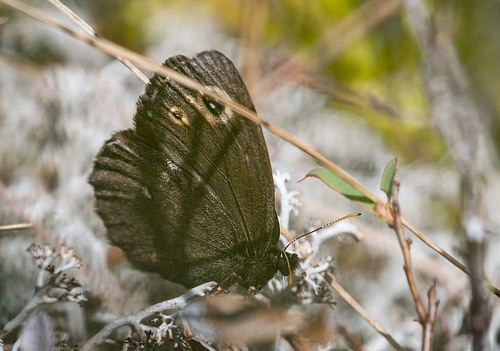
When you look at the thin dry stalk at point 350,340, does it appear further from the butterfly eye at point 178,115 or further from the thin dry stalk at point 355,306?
the butterfly eye at point 178,115

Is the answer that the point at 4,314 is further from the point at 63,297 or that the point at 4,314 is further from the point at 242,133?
the point at 242,133

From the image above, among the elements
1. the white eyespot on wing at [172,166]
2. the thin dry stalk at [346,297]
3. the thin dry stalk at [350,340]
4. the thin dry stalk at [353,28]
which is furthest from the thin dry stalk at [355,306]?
the thin dry stalk at [353,28]

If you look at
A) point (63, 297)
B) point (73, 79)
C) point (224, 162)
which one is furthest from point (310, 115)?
point (63, 297)

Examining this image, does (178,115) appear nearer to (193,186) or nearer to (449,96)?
(193,186)

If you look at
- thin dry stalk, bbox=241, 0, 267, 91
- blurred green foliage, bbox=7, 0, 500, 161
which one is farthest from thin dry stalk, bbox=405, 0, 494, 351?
thin dry stalk, bbox=241, 0, 267, 91

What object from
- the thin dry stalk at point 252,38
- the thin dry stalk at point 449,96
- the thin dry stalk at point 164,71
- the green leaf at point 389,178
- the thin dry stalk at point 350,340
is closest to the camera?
the thin dry stalk at point 164,71

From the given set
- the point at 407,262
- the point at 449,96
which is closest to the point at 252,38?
the point at 449,96
